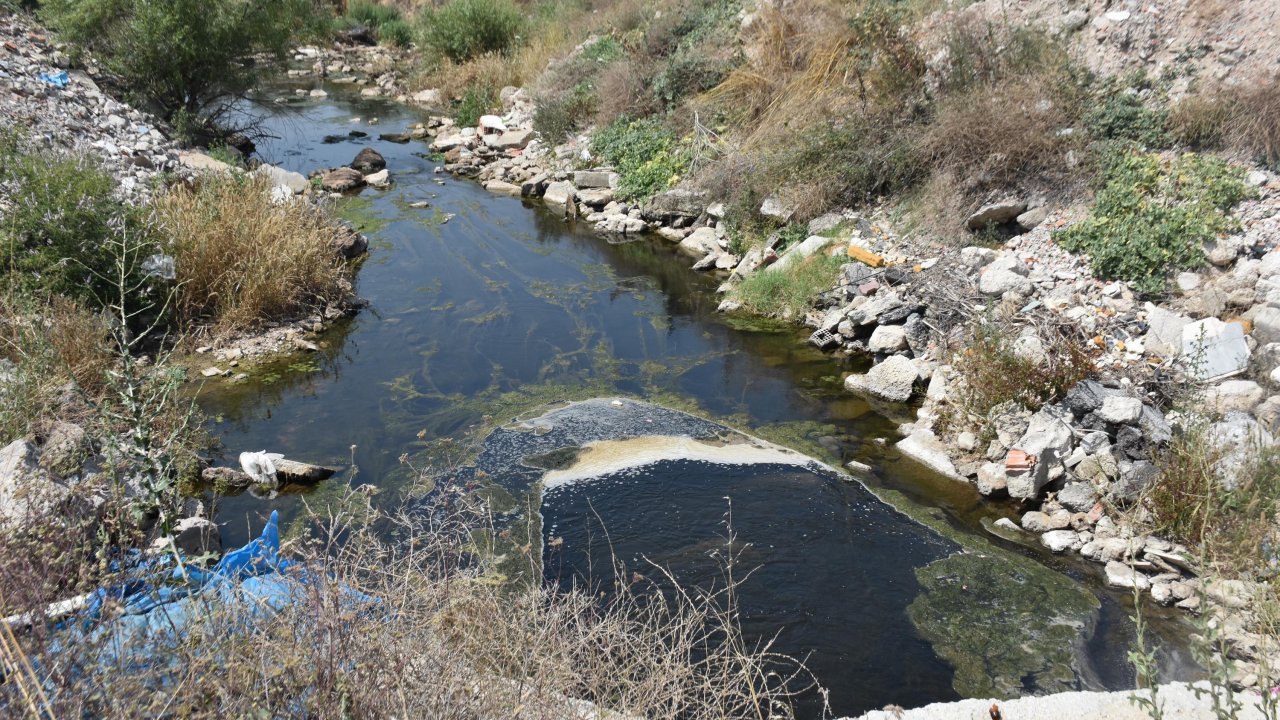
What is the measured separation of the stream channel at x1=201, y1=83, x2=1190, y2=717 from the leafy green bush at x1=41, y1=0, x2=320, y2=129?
3.60 meters

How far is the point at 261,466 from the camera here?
5934 mm

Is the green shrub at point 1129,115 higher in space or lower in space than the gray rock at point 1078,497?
higher

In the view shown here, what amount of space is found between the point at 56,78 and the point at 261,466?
774 centimetres

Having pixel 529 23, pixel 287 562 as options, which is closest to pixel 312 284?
pixel 287 562

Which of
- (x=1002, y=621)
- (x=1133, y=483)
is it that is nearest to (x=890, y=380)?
(x=1133, y=483)

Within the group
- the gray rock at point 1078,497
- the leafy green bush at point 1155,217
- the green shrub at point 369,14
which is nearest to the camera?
the gray rock at point 1078,497

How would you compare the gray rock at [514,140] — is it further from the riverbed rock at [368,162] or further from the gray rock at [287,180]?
the gray rock at [287,180]

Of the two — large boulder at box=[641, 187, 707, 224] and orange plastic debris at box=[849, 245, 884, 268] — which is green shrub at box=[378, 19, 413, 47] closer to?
large boulder at box=[641, 187, 707, 224]

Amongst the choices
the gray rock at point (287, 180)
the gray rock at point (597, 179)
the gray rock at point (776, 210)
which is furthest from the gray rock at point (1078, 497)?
the gray rock at point (287, 180)

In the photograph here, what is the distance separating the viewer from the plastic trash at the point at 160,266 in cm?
752

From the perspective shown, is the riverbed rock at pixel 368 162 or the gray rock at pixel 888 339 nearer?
the gray rock at pixel 888 339

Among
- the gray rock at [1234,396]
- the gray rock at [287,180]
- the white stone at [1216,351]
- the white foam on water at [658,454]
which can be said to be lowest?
the white foam on water at [658,454]

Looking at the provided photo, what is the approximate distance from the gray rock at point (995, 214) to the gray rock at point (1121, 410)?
2988 millimetres

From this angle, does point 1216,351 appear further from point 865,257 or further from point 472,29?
point 472,29
